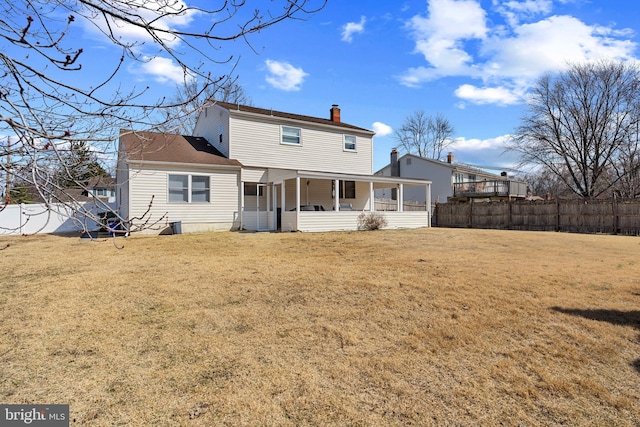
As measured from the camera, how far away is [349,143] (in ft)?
69.4

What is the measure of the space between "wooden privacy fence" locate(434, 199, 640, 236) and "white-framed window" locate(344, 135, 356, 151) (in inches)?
299

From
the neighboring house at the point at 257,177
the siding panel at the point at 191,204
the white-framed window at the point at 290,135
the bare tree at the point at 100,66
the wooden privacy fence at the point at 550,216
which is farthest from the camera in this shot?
the white-framed window at the point at 290,135

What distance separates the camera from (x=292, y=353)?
341 centimetres

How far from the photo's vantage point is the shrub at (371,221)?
16.7 m

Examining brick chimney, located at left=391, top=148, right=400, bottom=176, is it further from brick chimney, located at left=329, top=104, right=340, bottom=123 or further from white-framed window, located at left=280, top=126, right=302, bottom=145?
white-framed window, located at left=280, top=126, right=302, bottom=145

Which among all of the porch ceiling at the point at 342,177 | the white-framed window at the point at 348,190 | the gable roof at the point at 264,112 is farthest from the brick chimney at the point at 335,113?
the porch ceiling at the point at 342,177

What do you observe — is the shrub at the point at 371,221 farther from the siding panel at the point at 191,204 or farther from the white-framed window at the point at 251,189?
the siding panel at the point at 191,204

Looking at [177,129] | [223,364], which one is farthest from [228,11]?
[223,364]

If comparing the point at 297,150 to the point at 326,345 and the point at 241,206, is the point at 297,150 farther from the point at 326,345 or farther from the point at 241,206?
the point at 326,345

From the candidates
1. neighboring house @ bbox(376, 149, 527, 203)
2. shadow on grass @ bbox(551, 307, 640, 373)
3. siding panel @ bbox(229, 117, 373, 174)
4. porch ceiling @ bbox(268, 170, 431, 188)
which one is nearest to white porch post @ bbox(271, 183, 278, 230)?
porch ceiling @ bbox(268, 170, 431, 188)

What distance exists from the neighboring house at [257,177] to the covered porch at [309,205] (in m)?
0.05

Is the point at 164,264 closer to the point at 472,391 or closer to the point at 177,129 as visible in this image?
the point at 177,129

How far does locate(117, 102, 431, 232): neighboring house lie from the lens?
1498 cm

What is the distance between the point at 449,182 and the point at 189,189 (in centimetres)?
2608
